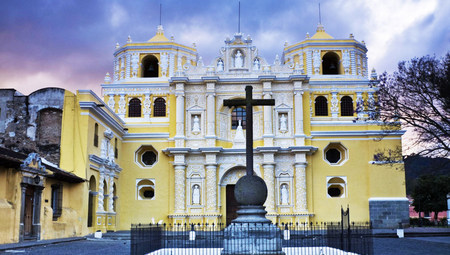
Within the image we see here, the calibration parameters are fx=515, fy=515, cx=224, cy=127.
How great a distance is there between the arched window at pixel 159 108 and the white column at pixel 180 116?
1.80 meters

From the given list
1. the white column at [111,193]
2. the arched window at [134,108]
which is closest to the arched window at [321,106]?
the arched window at [134,108]

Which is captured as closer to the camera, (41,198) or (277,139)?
(41,198)

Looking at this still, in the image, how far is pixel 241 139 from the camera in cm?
3306

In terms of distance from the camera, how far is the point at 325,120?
3400 centimetres

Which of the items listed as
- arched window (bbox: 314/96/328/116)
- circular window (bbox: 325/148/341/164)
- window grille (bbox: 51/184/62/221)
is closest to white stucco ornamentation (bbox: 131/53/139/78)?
arched window (bbox: 314/96/328/116)

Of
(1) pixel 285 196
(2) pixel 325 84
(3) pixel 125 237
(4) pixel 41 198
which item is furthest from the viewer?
(2) pixel 325 84

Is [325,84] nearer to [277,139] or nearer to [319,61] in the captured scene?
[319,61]

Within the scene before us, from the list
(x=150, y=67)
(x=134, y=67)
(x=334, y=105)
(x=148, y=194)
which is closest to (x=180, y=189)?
(x=148, y=194)

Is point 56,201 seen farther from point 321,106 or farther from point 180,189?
point 321,106

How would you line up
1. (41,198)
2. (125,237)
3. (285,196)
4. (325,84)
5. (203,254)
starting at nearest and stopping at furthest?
1. (203,254)
2. (41,198)
3. (125,237)
4. (285,196)
5. (325,84)

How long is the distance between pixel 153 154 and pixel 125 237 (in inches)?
371

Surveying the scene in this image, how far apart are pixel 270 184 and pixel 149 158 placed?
8.34m

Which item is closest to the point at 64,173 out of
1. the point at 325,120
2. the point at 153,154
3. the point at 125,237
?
the point at 125,237

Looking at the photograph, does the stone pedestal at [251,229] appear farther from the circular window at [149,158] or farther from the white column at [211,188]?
the circular window at [149,158]
